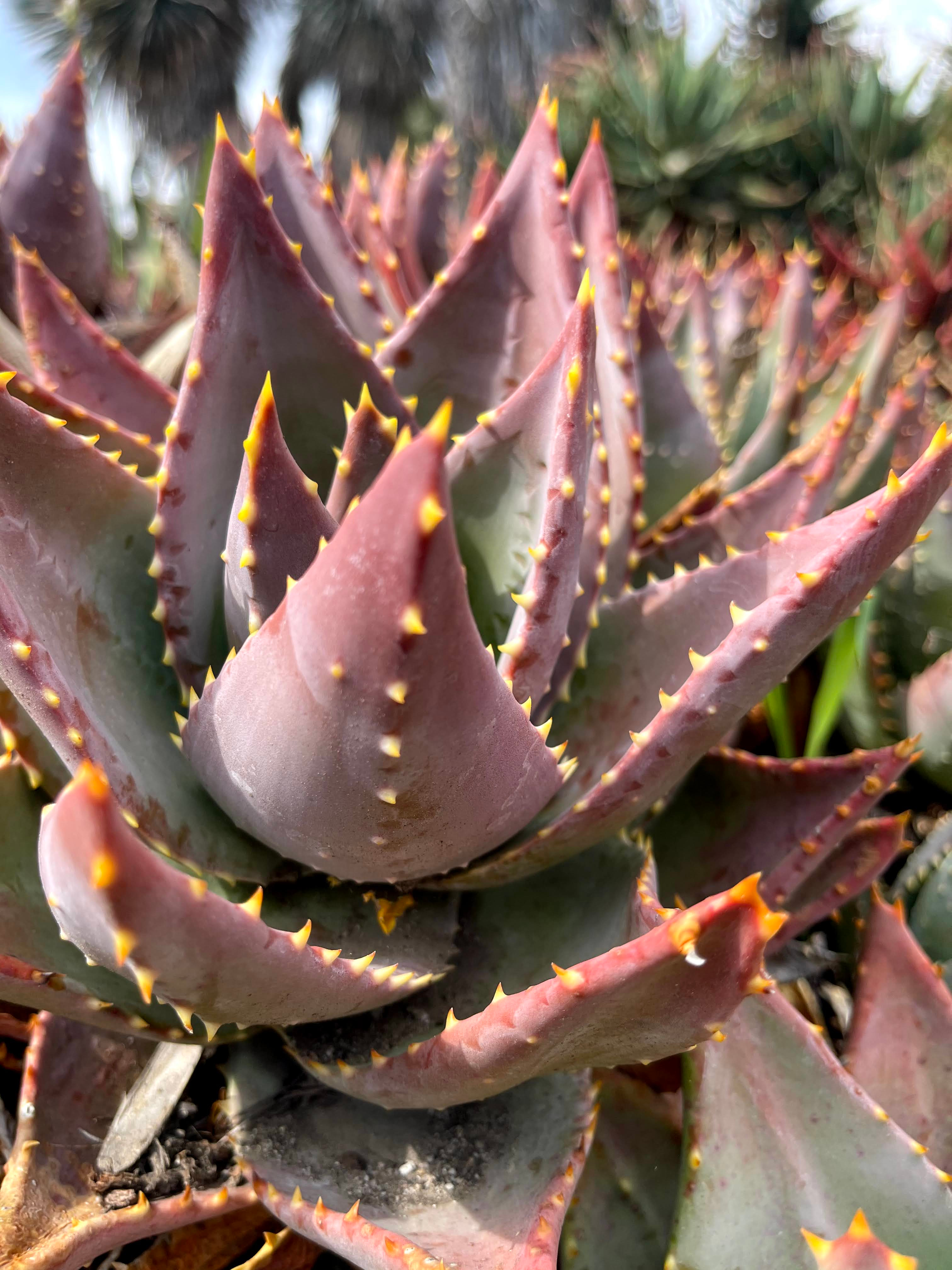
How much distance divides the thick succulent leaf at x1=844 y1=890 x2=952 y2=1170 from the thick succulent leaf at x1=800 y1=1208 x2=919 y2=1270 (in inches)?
8.2

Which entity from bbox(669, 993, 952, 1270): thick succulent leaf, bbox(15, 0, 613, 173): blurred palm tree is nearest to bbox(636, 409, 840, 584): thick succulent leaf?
bbox(669, 993, 952, 1270): thick succulent leaf

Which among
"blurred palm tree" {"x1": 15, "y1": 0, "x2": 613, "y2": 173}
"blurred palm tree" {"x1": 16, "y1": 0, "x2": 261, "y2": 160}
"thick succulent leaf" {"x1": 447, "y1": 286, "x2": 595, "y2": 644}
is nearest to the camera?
"thick succulent leaf" {"x1": 447, "y1": 286, "x2": 595, "y2": 644}

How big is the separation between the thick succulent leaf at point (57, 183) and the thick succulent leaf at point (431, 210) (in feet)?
1.36

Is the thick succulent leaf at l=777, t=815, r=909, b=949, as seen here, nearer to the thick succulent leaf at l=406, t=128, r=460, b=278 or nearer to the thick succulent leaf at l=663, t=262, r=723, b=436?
the thick succulent leaf at l=663, t=262, r=723, b=436

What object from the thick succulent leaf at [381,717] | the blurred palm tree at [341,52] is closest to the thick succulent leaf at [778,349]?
the thick succulent leaf at [381,717]

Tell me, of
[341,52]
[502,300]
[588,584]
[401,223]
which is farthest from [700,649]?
[341,52]

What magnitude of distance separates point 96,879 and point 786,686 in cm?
80

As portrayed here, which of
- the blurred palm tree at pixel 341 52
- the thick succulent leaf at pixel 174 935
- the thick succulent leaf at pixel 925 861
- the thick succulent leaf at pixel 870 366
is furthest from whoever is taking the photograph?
the blurred palm tree at pixel 341 52

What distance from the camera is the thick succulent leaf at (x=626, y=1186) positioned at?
0.59 m

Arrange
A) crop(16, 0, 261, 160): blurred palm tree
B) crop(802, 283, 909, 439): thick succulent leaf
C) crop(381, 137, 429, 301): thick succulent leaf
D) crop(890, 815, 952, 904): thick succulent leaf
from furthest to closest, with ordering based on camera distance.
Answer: crop(16, 0, 261, 160): blurred palm tree < crop(381, 137, 429, 301): thick succulent leaf < crop(802, 283, 909, 439): thick succulent leaf < crop(890, 815, 952, 904): thick succulent leaf

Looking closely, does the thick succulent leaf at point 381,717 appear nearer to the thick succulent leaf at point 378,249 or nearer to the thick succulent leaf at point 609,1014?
the thick succulent leaf at point 609,1014

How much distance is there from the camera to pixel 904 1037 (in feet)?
2.14

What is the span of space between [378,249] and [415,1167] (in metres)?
0.86

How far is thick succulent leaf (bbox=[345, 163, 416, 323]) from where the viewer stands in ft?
2.85
